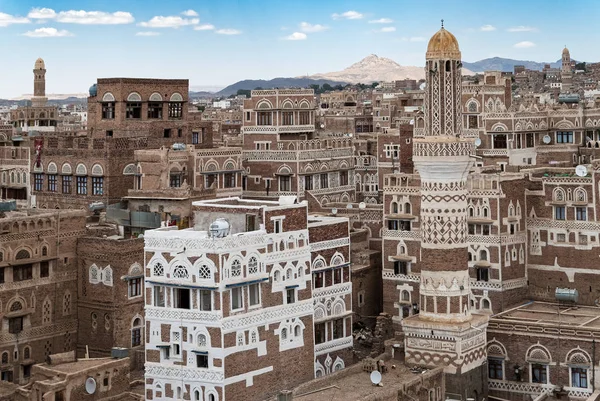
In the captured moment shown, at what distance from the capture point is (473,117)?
7144 cm

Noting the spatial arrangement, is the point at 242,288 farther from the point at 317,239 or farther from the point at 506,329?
the point at 506,329

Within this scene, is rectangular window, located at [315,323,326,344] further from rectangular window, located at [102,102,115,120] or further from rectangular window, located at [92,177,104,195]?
rectangular window, located at [102,102,115,120]

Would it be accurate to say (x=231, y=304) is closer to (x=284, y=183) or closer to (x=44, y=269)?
(x=44, y=269)

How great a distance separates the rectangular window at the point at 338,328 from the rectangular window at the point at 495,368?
6491mm

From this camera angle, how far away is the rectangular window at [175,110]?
71.5m

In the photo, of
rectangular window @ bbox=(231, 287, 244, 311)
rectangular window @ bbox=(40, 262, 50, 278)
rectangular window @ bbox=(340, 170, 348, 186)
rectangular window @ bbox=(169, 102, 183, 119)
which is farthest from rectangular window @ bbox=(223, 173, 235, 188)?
rectangular window @ bbox=(231, 287, 244, 311)

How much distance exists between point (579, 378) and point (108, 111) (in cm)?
3407

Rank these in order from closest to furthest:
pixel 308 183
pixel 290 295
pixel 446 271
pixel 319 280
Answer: pixel 290 295 < pixel 446 271 < pixel 319 280 < pixel 308 183

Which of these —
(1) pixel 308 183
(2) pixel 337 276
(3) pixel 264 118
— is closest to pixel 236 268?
(2) pixel 337 276

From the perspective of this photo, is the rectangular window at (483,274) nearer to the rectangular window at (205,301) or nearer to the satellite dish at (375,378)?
the satellite dish at (375,378)

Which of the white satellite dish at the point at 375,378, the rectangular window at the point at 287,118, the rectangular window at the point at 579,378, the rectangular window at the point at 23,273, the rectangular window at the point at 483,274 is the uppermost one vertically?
the rectangular window at the point at 287,118

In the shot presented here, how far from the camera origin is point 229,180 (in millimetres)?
67188

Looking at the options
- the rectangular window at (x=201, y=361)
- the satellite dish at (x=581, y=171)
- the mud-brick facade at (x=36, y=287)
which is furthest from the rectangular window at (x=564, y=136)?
the rectangular window at (x=201, y=361)

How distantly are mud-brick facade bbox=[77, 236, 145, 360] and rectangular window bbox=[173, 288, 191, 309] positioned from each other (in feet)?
25.8
